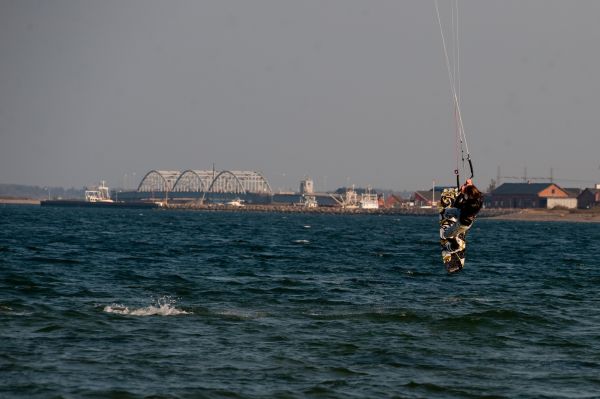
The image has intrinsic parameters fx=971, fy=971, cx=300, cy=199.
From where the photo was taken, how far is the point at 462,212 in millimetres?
24922

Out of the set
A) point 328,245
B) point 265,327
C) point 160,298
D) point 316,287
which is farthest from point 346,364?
point 328,245

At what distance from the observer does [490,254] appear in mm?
Result: 62406

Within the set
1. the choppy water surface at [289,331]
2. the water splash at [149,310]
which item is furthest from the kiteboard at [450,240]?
the water splash at [149,310]

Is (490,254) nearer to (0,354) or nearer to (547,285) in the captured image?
(547,285)

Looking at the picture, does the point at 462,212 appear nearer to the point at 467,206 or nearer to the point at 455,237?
the point at 467,206

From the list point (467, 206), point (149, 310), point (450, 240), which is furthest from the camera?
point (149, 310)

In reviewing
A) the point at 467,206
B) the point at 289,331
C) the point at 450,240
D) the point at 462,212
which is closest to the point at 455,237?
the point at 450,240

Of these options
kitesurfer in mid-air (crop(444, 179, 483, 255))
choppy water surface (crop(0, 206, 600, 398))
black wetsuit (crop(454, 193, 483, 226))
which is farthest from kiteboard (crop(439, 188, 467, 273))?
choppy water surface (crop(0, 206, 600, 398))

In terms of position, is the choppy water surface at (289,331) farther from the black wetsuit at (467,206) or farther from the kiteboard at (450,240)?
the black wetsuit at (467,206)

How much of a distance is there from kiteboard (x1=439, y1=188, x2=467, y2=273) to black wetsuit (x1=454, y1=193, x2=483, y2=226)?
20cm

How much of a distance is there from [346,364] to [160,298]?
1159 centimetres

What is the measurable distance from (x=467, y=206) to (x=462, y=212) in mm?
357

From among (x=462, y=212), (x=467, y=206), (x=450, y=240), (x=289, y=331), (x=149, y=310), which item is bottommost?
(x=289, y=331)

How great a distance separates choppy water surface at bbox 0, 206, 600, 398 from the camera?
18.8 metres
